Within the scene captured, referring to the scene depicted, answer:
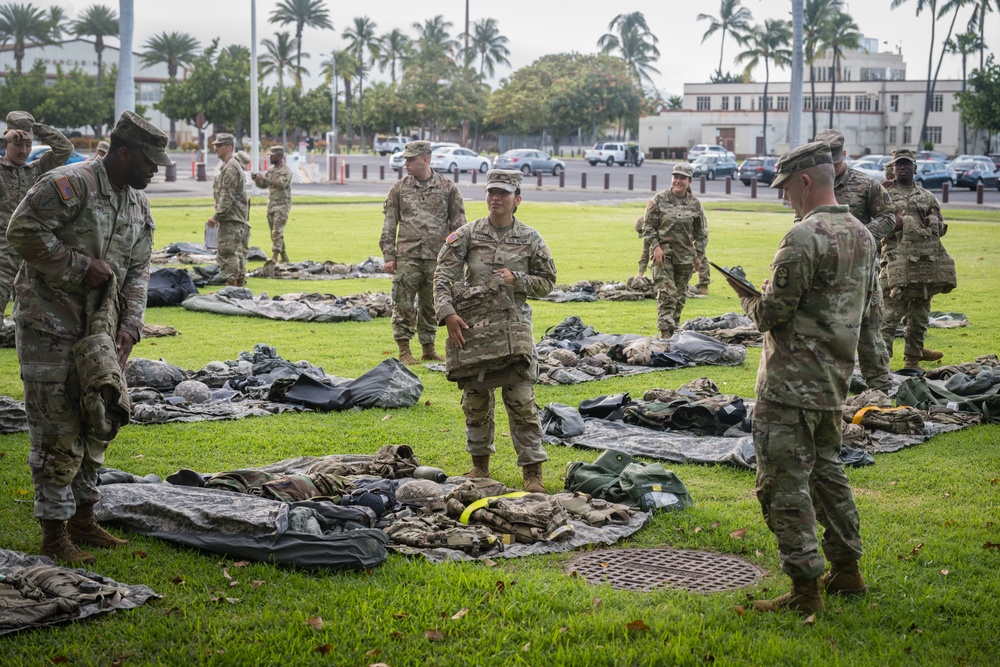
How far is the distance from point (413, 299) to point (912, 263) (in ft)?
18.6

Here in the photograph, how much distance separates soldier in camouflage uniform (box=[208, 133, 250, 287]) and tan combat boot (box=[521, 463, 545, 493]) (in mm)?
11448

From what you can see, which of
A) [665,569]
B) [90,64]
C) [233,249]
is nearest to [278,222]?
[233,249]

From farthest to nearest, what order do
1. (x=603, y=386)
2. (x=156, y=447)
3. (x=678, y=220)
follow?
(x=678, y=220), (x=603, y=386), (x=156, y=447)

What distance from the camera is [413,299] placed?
12.9 metres

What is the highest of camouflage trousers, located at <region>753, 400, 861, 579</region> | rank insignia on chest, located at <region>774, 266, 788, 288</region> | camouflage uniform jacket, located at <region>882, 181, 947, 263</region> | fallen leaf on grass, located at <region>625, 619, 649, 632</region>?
camouflage uniform jacket, located at <region>882, 181, 947, 263</region>

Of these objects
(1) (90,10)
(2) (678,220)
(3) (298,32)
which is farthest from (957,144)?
(2) (678,220)

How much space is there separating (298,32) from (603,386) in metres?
104

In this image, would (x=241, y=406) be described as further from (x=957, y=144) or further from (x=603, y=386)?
(x=957, y=144)

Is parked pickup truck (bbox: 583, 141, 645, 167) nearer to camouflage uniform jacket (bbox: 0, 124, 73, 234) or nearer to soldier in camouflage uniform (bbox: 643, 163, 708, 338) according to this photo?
soldier in camouflage uniform (bbox: 643, 163, 708, 338)

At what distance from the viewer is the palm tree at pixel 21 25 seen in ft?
332

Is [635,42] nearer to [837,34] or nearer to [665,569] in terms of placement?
[837,34]

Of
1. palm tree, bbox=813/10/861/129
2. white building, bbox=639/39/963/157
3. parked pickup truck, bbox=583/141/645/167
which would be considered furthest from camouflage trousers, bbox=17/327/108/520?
palm tree, bbox=813/10/861/129

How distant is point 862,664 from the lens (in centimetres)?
505

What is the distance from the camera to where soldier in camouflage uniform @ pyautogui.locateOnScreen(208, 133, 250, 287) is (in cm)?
1831
